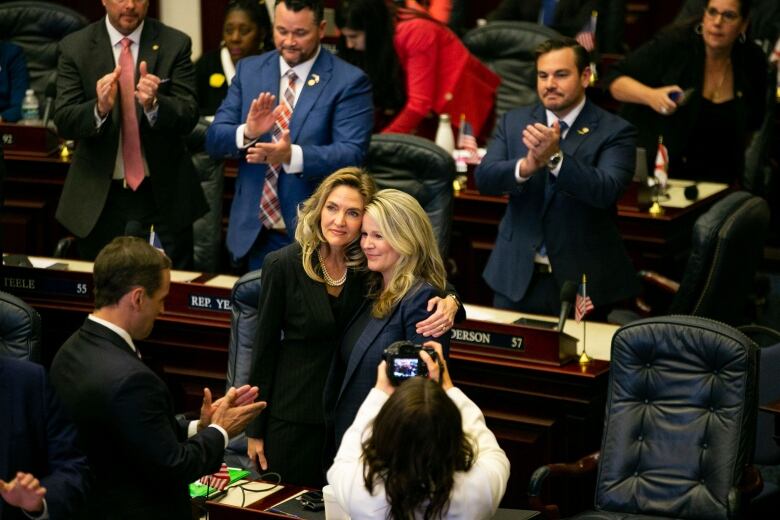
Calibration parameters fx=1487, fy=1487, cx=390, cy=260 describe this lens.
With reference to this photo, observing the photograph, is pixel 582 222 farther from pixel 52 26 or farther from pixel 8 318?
pixel 52 26

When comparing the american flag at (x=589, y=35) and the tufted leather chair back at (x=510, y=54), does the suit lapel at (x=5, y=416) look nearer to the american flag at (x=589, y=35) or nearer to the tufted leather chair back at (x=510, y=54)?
the american flag at (x=589, y=35)

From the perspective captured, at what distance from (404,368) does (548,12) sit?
223 inches

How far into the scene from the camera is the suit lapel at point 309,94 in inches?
207

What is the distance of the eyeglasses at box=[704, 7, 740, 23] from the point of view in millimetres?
6305

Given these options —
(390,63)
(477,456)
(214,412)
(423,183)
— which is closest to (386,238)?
(214,412)

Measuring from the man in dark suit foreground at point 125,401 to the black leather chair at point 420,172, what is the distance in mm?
2377

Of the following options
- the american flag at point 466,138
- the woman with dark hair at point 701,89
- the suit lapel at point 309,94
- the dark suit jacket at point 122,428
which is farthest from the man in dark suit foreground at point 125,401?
the american flag at point 466,138

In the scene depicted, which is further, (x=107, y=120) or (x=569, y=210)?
(x=107, y=120)

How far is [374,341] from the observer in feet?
Answer: 13.2

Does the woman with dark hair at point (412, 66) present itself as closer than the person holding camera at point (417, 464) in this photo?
No

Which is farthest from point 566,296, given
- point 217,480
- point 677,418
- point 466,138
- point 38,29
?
point 38,29

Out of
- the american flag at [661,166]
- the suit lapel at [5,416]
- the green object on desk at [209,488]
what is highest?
the american flag at [661,166]

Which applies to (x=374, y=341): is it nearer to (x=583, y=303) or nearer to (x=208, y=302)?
(x=583, y=303)

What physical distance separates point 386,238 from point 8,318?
131cm
